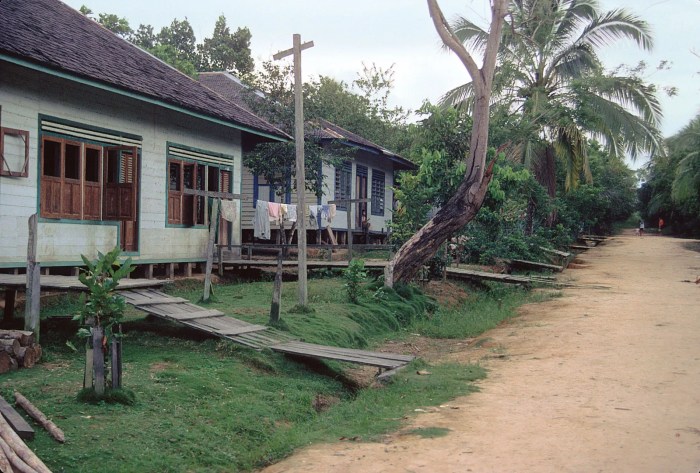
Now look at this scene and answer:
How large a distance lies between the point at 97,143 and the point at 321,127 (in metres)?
10.0

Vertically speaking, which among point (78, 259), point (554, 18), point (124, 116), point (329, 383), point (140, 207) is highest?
point (554, 18)

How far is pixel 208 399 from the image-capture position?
707 cm

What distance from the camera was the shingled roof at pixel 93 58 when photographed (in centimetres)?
1130

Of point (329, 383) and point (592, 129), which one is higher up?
point (592, 129)

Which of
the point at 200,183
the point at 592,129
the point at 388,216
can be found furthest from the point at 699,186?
the point at 200,183

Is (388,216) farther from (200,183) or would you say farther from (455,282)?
(200,183)

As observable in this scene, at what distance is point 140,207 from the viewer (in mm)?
14469

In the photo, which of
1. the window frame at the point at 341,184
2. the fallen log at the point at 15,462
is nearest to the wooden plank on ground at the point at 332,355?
the fallen log at the point at 15,462

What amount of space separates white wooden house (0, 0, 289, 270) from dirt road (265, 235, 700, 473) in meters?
6.95

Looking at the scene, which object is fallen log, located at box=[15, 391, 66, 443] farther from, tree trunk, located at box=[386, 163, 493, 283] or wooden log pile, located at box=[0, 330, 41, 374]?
tree trunk, located at box=[386, 163, 493, 283]

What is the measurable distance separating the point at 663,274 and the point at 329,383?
61.3 ft

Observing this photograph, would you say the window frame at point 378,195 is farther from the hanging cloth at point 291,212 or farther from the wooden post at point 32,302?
the wooden post at point 32,302

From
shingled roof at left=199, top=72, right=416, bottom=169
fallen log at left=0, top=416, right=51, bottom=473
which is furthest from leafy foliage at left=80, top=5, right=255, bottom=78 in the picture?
fallen log at left=0, top=416, right=51, bottom=473

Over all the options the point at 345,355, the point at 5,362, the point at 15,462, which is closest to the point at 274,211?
the point at 345,355
